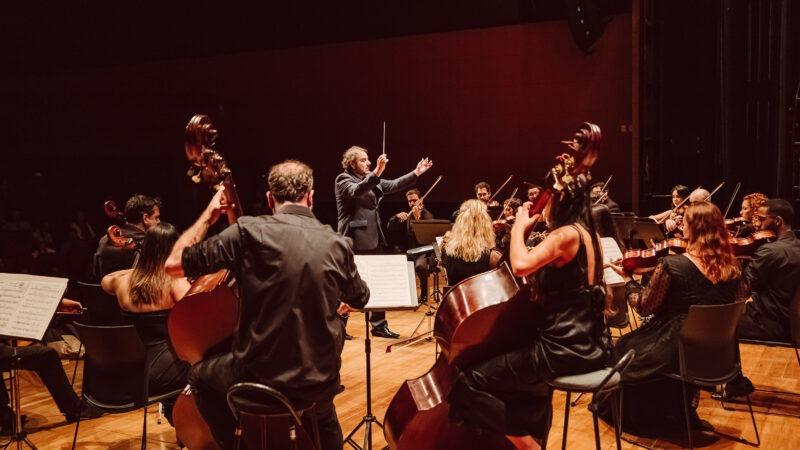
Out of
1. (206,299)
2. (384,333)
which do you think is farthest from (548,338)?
(384,333)

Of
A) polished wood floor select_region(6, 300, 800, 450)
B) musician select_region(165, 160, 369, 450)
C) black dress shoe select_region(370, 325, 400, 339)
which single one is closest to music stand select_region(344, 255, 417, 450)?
musician select_region(165, 160, 369, 450)

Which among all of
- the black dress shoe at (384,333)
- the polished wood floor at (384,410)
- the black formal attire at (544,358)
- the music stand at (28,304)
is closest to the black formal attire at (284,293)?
the black formal attire at (544,358)

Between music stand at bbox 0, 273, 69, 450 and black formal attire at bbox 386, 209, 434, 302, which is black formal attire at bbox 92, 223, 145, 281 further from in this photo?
black formal attire at bbox 386, 209, 434, 302

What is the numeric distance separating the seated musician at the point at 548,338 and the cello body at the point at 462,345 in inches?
2.6

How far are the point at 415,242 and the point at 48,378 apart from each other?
493 cm

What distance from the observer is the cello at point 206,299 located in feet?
8.63

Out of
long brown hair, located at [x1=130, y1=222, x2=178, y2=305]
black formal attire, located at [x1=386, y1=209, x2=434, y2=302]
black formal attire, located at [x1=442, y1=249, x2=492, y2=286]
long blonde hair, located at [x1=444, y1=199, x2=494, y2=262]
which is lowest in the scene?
black formal attire, located at [x1=386, y1=209, x2=434, y2=302]

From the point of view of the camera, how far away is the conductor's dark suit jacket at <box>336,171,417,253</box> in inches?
217

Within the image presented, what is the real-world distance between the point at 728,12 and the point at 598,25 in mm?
1653

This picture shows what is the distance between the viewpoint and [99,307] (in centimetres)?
438

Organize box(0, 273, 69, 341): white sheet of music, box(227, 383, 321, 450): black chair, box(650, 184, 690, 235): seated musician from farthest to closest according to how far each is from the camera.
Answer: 1. box(650, 184, 690, 235): seated musician
2. box(0, 273, 69, 341): white sheet of music
3. box(227, 383, 321, 450): black chair

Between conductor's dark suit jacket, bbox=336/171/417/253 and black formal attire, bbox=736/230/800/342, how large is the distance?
2.61m

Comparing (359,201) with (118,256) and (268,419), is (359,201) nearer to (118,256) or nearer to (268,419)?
(118,256)

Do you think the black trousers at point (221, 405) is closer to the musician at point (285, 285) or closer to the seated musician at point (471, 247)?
the musician at point (285, 285)
